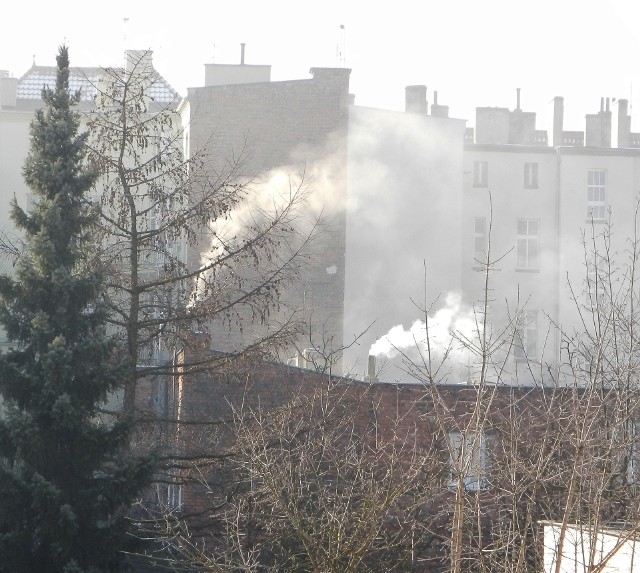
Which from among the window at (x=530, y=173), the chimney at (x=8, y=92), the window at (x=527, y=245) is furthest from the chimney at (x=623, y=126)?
the chimney at (x=8, y=92)

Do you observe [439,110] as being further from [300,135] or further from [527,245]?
[300,135]

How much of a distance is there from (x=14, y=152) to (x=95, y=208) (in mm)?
26593

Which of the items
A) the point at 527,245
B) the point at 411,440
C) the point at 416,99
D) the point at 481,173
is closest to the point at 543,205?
the point at 527,245

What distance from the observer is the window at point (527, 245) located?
143 feet

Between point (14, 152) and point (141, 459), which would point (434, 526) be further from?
point (14, 152)

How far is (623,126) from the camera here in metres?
48.0

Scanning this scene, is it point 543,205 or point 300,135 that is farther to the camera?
point 543,205

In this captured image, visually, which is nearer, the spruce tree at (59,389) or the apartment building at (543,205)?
the spruce tree at (59,389)

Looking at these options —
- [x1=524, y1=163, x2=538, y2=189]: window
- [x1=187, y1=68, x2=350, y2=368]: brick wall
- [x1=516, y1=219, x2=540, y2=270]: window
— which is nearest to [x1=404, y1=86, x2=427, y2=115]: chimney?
[x1=524, y1=163, x2=538, y2=189]: window

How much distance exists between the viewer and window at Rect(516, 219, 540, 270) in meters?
43.7

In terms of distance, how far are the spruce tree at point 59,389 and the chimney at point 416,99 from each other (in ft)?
97.3

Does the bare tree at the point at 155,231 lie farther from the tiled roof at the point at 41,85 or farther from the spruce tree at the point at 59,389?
the tiled roof at the point at 41,85

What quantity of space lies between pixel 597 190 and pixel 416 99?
7737 millimetres

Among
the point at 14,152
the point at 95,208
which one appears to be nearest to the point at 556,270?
the point at 14,152
